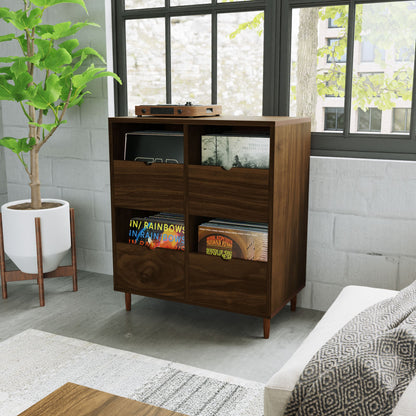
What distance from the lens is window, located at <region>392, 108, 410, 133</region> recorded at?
248 centimetres

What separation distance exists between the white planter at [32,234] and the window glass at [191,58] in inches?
35.8

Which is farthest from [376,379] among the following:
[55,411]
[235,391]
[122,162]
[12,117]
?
[12,117]

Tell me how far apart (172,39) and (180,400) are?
1.88m

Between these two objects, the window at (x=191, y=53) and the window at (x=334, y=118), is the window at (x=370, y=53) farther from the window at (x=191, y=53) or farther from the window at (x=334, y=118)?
the window at (x=191, y=53)

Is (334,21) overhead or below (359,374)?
overhead

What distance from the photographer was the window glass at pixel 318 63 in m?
2.54

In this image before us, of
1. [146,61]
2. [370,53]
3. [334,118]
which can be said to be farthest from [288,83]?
[146,61]

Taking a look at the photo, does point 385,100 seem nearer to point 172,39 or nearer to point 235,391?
point 172,39

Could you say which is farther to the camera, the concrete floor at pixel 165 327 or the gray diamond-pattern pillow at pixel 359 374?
the concrete floor at pixel 165 327

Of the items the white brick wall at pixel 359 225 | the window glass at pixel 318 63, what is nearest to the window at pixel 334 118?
the window glass at pixel 318 63

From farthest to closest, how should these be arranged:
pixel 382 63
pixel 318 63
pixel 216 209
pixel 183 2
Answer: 1. pixel 183 2
2. pixel 318 63
3. pixel 382 63
4. pixel 216 209

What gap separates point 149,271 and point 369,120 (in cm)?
127

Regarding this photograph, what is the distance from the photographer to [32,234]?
2752 mm

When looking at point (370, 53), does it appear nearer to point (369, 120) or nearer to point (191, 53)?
point (369, 120)
